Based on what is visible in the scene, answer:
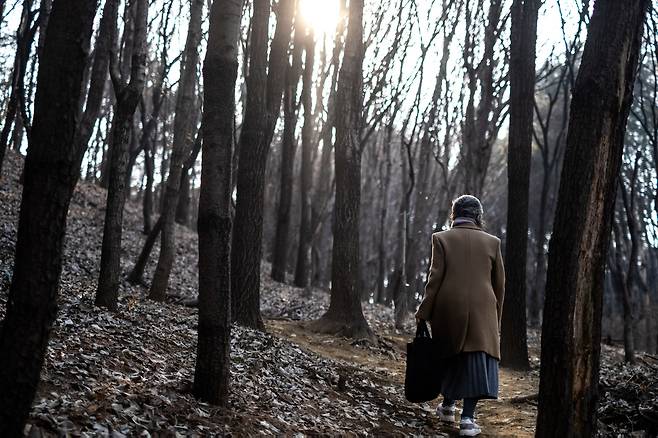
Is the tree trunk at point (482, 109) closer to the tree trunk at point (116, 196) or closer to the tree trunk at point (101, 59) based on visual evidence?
the tree trunk at point (101, 59)

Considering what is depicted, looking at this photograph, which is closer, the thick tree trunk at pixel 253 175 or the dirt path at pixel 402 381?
the dirt path at pixel 402 381

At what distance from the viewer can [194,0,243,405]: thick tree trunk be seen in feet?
17.3

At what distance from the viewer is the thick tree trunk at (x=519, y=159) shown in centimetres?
1063

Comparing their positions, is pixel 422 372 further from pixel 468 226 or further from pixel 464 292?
pixel 468 226

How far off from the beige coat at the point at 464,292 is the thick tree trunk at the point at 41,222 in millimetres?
3756

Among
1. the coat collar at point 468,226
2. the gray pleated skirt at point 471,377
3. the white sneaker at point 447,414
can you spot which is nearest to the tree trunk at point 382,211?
the white sneaker at point 447,414

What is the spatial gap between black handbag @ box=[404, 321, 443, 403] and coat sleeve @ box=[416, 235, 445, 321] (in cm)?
26

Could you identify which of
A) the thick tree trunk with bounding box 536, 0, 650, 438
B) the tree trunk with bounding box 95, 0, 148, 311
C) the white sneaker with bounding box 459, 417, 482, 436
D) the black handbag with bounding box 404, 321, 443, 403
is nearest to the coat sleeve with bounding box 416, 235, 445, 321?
the black handbag with bounding box 404, 321, 443, 403

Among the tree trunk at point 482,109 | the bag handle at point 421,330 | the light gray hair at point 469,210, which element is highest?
the tree trunk at point 482,109

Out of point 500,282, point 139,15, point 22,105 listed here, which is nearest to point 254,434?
point 500,282

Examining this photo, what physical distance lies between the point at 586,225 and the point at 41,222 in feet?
12.1

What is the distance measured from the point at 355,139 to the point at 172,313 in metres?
5.02

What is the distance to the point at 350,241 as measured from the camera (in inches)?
476

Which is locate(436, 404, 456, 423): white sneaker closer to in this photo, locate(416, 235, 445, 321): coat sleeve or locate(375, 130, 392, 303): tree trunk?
locate(416, 235, 445, 321): coat sleeve
